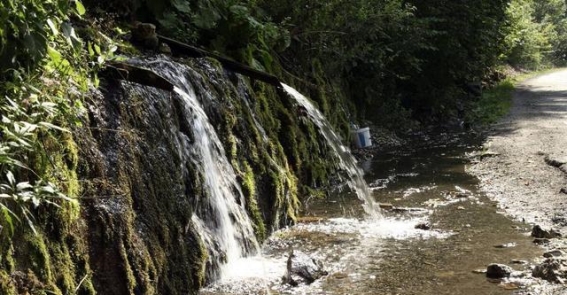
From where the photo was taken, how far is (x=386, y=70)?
17.1 metres

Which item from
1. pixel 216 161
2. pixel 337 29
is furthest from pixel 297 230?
pixel 337 29

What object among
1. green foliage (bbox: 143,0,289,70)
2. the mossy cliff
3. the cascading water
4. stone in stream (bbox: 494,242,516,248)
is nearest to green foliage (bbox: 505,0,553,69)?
green foliage (bbox: 143,0,289,70)

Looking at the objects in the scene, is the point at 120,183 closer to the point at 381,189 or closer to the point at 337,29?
the point at 381,189

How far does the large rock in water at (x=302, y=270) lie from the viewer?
5418mm

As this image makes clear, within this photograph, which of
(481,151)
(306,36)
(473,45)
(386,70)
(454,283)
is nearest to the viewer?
(454,283)

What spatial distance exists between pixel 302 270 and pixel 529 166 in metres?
7.23

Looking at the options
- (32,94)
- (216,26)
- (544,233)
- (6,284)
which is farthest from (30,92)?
(216,26)

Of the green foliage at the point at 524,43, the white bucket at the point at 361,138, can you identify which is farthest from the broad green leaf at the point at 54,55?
the green foliage at the point at 524,43

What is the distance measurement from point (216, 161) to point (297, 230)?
160 cm

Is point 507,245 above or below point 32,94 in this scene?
below

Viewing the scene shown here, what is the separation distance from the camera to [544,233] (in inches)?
260

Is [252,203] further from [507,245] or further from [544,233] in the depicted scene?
[544,233]

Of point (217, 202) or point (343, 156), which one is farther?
point (343, 156)

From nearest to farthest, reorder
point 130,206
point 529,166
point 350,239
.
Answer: point 130,206 → point 350,239 → point 529,166
